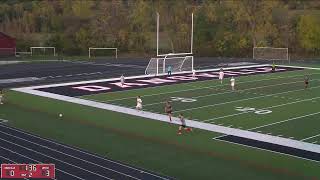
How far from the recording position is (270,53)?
64562 mm

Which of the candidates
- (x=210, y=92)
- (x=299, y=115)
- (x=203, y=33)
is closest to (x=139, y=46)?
(x=203, y=33)

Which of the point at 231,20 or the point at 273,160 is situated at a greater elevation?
the point at 231,20

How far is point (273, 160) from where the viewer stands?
62.0ft

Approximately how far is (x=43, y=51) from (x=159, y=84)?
33.1m

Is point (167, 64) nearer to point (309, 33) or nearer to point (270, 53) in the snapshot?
point (270, 53)

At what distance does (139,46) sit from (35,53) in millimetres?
13098

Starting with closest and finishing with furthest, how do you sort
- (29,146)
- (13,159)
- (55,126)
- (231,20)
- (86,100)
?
1. (13,159)
2. (29,146)
3. (55,126)
4. (86,100)
5. (231,20)

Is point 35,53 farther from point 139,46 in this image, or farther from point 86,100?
point 86,100

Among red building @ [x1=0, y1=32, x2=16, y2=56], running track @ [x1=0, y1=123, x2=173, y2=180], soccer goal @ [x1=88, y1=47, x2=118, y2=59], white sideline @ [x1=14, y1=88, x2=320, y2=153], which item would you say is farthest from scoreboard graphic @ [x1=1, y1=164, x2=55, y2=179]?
soccer goal @ [x1=88, y1=47, x2=118, y2=59]

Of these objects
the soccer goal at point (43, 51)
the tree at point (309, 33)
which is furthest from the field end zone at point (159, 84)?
the soccer goal at point (43, 51)

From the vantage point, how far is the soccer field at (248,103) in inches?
960

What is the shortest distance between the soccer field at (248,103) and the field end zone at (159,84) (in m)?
0.77

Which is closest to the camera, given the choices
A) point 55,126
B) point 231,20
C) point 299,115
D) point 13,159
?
point 13,159

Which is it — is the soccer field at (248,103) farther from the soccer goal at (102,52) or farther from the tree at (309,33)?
the soccer goal at (102,52)
